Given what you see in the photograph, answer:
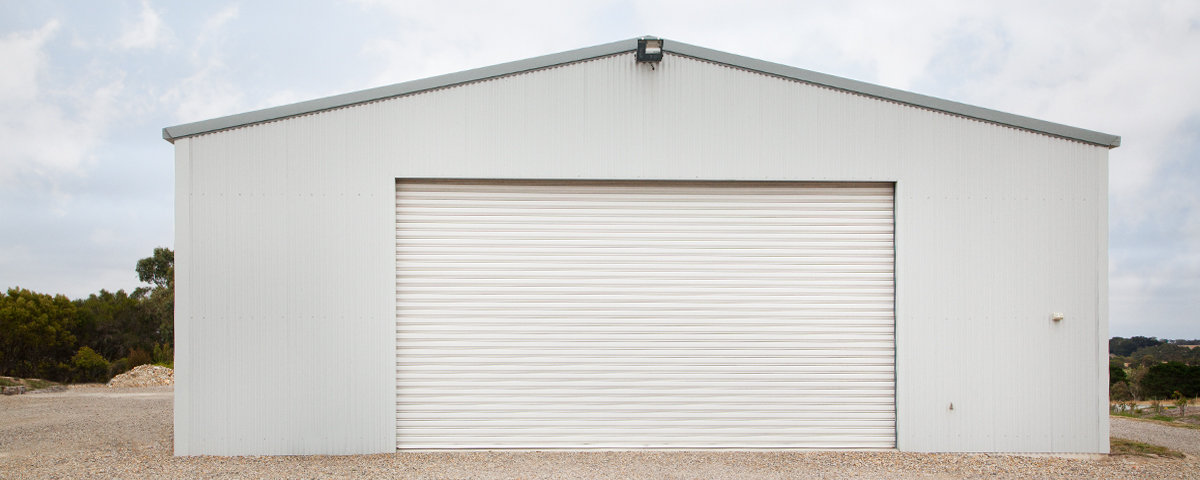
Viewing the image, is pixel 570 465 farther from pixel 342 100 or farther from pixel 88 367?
pixel 88 367

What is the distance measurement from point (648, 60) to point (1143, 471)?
23.1 ft

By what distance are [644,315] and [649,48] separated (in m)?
3.10

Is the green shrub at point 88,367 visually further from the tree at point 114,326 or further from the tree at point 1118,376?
the tree at point 1118,376

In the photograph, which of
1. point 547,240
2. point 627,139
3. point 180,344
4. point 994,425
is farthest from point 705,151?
point 180,344

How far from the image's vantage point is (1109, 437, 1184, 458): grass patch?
762 cm

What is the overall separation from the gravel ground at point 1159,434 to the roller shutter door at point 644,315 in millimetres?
4363

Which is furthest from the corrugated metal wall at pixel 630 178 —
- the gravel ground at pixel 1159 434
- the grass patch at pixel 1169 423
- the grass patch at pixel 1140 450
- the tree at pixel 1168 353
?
the tree at pixel 1168 353

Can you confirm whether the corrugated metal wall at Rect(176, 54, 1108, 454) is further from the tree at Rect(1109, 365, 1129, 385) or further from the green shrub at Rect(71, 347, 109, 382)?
the green shrub at Rect(71, 347, 109, 382)

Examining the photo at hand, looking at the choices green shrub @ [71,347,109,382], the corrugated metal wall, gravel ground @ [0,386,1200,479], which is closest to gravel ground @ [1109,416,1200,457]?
gravel ground @ [0,386,1200,479]

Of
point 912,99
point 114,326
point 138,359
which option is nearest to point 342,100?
point 912,99

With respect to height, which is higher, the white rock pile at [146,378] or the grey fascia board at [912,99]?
the grey fascia board at [912,99]

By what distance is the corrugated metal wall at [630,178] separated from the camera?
7.07m

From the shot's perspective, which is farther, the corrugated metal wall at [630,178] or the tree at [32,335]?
the tree at [32,335]

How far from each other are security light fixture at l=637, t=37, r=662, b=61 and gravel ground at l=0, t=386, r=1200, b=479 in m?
4.56
